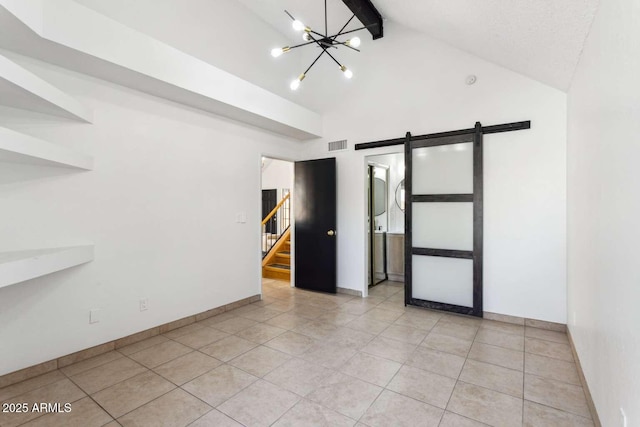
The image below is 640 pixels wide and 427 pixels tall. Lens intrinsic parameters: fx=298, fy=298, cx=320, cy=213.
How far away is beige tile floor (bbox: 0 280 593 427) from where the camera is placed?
211 cm

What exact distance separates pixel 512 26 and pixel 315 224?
3.76 metres

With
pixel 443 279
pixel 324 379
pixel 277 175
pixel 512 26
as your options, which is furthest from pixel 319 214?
pixel 277 175

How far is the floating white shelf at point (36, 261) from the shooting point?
190 centimetres

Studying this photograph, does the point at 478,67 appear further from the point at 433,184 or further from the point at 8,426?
the point at 8,426

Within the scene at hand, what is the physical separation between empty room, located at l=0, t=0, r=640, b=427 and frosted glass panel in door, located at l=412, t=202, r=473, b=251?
32 millimetres

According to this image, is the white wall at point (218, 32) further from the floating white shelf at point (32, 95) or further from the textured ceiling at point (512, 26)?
the floating white shelf at point (32, 95)

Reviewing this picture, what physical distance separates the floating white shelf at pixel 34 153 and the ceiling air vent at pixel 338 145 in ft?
11.5

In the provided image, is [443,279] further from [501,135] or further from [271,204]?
[271,204]

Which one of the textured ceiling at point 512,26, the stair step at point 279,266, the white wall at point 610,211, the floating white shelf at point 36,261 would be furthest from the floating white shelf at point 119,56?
the white wall at point 610,211

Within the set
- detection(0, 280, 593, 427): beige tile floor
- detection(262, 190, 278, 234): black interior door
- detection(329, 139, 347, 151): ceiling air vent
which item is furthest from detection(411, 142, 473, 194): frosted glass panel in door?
detection(262, 190, 278, 234): black interior door

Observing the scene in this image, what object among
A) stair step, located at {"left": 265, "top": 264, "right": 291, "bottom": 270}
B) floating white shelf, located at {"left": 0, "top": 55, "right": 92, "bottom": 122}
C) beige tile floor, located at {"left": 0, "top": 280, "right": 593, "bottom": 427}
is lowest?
beige tile floor, located at {"left": 0, "top": 280, "right": 593, "bottom": 427}

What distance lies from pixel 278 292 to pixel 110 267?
9.20 ft

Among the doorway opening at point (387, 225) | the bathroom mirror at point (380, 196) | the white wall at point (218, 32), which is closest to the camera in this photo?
the white wall at point (218, 32)

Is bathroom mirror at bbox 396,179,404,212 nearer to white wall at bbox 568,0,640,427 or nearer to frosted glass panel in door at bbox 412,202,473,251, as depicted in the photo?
frosted glass panel in door at bbox 412,202,473,251
